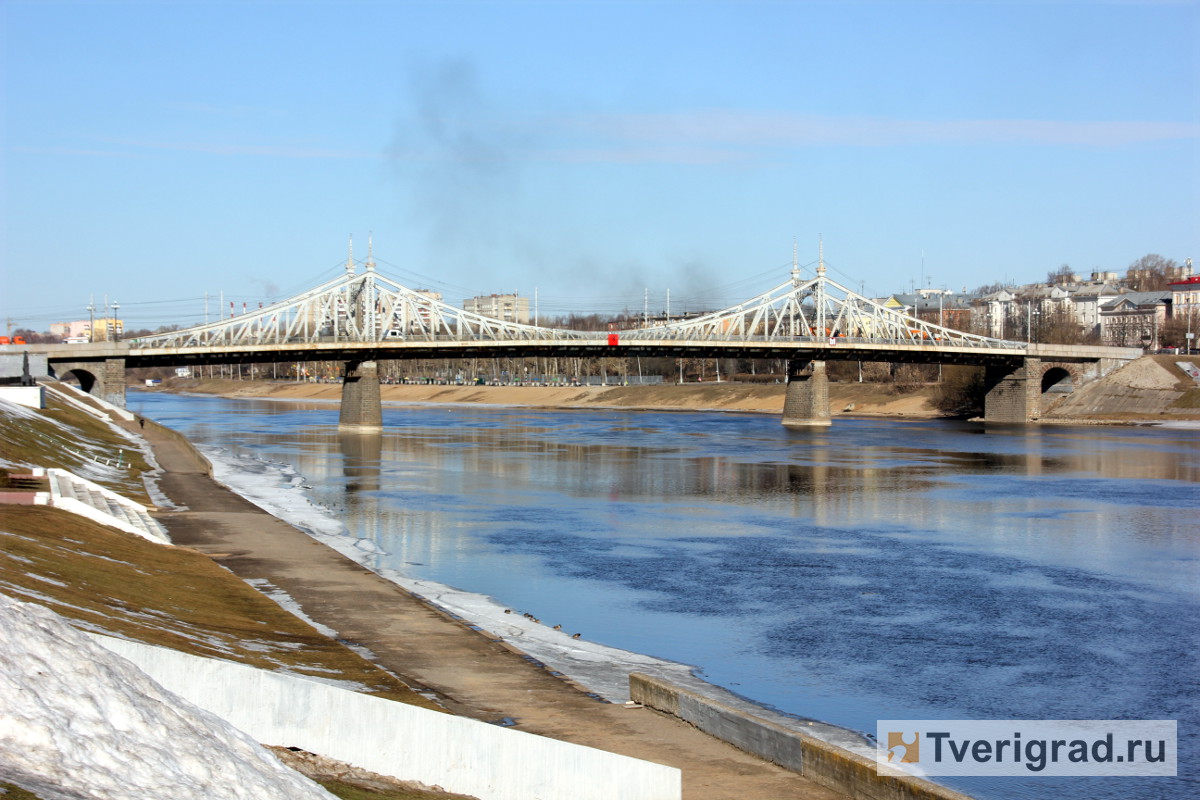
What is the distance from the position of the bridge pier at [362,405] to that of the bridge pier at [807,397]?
32.5 metres

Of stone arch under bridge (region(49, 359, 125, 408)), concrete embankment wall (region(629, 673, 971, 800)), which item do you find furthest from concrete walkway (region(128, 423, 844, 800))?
stone arch under bridge (region(49, 359, 125, 408))

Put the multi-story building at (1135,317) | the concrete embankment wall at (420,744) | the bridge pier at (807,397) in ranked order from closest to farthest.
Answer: the concrete embankment wall at (420,744), the bridge pier at (807,397), the multi-story building at (1135,317)

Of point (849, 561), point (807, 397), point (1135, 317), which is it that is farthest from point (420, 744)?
point (1135, 317)

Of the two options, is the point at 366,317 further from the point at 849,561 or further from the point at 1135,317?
the point at 1135,317

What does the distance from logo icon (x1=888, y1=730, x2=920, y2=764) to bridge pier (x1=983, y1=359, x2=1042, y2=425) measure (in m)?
87.9

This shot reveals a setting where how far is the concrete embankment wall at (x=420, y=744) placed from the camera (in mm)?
11141

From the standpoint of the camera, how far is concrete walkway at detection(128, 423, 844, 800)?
40.0 ft

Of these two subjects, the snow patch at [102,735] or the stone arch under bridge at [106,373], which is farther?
the stone arch under bridge at [106,373]

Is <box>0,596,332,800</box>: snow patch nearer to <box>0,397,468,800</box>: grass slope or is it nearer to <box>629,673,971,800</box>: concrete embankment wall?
<box>0,397,468,800</box>: grass slope

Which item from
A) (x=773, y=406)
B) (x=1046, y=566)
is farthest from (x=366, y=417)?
(x=1046, y=566)

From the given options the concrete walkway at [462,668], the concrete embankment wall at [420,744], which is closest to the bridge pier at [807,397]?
the concrete walkway at [462,668]

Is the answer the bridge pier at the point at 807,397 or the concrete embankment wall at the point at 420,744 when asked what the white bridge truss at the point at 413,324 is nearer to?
the bridge pier at the point at 807,397

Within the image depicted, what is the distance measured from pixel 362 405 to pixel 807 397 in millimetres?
35692

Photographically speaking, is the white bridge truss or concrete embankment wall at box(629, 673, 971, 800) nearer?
concrete embankment wall at box(629, 673, 971, 800)
